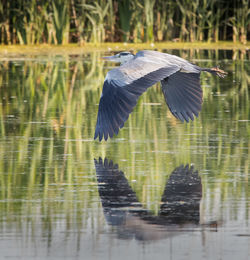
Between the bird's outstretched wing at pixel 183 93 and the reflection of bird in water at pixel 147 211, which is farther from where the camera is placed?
the bird's outstretched wing at pixel 183 93

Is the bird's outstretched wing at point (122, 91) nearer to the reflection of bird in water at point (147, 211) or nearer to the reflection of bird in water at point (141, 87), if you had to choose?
the reflection of bird in water at point (141, 87)

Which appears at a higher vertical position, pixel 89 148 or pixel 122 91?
pixel 122 91

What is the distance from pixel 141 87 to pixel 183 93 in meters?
1.17

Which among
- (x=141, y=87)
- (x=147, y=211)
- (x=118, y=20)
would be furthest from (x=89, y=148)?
(x=118, y=20)

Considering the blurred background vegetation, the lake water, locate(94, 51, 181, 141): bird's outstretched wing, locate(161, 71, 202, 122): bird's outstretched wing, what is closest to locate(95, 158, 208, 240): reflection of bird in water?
the lake water

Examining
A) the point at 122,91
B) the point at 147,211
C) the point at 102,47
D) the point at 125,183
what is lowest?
the point at 147,211

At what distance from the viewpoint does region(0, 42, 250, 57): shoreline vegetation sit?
1641cm

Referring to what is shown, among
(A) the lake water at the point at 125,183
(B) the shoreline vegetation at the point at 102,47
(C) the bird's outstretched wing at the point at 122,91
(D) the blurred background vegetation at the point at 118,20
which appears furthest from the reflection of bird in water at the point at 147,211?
(D) the blurred background vegetation at the point at 118,20

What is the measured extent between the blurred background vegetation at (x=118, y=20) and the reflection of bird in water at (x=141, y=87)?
1013cm

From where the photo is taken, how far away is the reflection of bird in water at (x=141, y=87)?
5.42m

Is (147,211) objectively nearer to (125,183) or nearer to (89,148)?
(125,183)

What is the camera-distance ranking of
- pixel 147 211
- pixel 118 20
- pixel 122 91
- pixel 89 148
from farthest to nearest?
pixel 118 20 → pixel 89 148 → pixel 122 91 → pixel 147 211

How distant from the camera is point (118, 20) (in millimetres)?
18750

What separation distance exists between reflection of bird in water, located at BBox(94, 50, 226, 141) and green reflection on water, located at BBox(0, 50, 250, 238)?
37 cm
